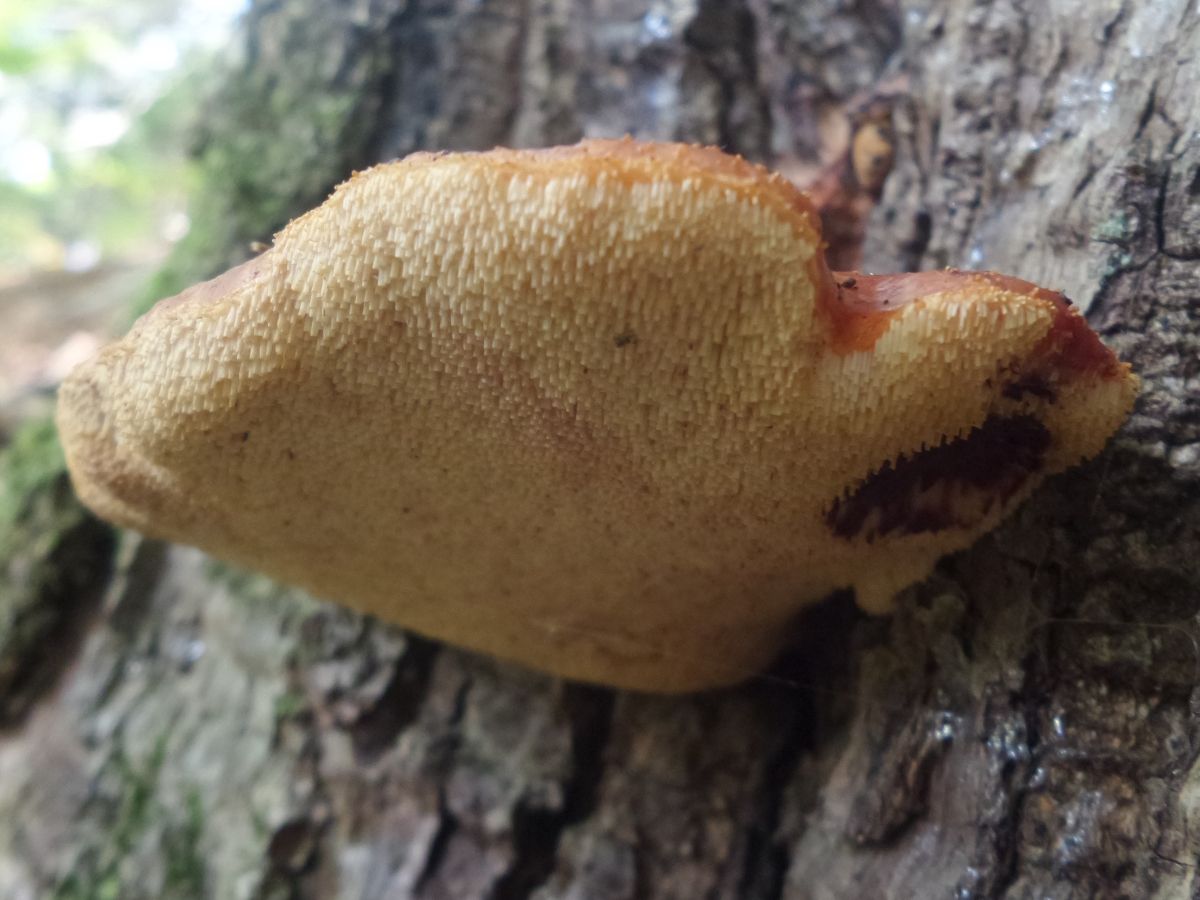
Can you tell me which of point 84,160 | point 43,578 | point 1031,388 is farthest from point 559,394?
point 84,160

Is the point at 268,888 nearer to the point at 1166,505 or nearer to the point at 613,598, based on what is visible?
the point at 613,598

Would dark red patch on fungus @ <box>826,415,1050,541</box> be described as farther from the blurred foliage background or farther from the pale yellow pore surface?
the blurred foliage background

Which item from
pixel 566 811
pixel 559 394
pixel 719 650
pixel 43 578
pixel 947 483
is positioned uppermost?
pixel 559 394

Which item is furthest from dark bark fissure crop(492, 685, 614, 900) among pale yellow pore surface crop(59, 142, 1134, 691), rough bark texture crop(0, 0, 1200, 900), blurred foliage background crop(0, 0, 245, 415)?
blurred foliage background crop(0, 0, 245, 415)

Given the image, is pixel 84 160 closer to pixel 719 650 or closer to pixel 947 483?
pixel 719 650

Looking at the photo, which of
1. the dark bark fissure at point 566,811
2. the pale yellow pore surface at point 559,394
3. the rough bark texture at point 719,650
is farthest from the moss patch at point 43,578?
the dark bark fissure at point 566,811

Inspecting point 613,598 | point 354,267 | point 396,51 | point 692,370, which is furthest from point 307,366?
point 396,51

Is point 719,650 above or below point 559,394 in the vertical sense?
below
